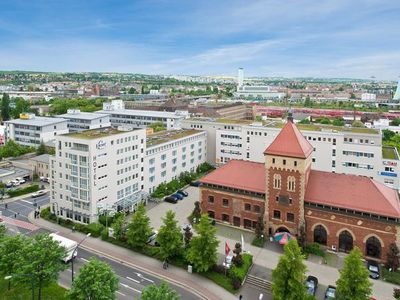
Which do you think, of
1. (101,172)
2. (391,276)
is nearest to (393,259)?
(391,276)

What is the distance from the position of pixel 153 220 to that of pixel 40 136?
6689 cm

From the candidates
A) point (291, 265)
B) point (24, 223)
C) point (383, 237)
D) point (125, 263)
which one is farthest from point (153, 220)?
point (383, 237)

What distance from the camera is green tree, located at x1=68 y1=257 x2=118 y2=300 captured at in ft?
112

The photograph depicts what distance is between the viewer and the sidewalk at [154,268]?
1729 inches

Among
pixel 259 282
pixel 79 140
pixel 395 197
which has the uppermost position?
pixel 79 140

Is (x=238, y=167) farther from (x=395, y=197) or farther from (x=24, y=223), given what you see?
(x=24, y=223)

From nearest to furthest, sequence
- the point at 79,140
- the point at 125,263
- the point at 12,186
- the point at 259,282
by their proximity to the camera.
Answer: the point at 259,282 < the point at 125,263 < the point at 79,140 < the point at 12,186

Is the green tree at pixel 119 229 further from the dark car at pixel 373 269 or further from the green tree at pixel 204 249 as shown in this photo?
the dark car at pixel 373 269

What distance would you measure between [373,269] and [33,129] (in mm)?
105009

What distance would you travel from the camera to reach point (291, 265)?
127ft

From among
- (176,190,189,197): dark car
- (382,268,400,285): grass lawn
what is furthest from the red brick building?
(176,190,189,197): dark car

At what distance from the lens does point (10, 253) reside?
40250 mm

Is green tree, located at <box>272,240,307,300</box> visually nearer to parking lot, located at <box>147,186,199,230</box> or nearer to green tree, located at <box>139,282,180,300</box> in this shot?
green tree, located at <box>139,282,180,300</box>

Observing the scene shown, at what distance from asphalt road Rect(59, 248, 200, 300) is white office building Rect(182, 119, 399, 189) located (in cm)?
5550
